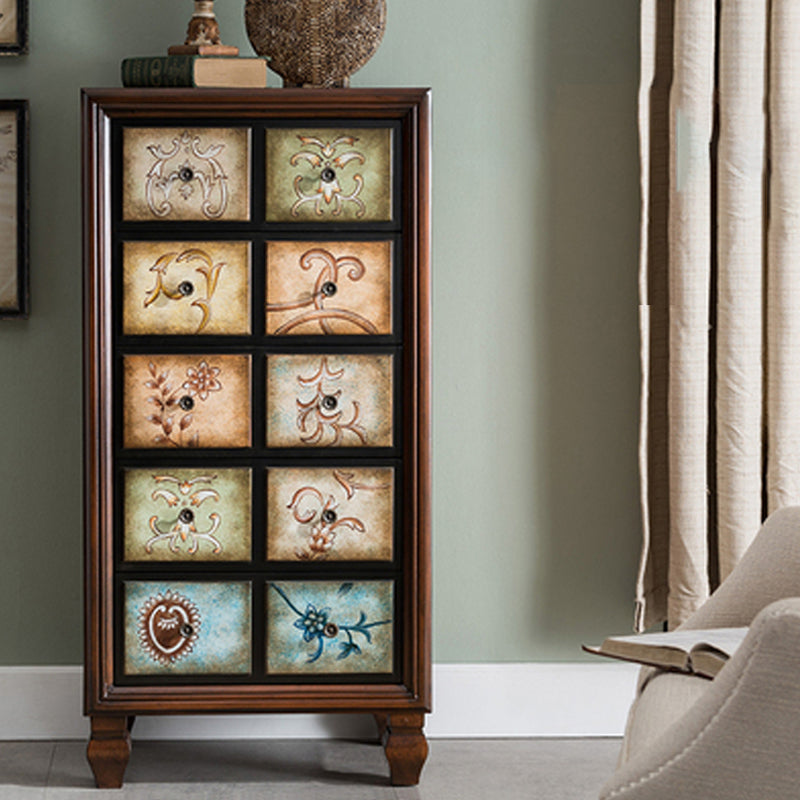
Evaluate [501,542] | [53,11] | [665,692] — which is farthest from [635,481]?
[53,11]

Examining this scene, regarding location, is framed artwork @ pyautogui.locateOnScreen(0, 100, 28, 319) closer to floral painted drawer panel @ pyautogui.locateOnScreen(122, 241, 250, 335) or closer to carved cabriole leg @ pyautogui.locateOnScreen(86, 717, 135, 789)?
floral painted drawer panel @ pyautogui.locateOnScreen(122, 241, 250, 335)

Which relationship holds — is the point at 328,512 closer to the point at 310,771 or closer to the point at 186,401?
the point at 186,401

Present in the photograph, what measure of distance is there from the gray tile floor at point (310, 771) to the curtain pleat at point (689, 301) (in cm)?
46

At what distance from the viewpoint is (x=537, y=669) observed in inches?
93.4

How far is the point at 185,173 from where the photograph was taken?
6.26ft

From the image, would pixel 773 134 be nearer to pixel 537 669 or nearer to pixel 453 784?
pixel 537 669

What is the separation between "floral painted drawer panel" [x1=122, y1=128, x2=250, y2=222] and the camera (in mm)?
1906

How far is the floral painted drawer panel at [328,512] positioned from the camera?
1.95 meters

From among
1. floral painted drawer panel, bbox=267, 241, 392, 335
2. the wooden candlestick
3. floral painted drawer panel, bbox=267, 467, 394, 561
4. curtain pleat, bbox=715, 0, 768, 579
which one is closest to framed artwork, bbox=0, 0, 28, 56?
the wooden candlestick

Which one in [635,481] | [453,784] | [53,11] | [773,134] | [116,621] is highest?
[53,11]

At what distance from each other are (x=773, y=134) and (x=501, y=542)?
1.15m

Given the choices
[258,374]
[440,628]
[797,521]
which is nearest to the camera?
[797,521]

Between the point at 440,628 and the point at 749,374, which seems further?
the point at 440,628

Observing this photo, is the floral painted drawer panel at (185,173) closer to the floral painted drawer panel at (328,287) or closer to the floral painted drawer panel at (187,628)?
the floral painted drawer panel at (328,287)
